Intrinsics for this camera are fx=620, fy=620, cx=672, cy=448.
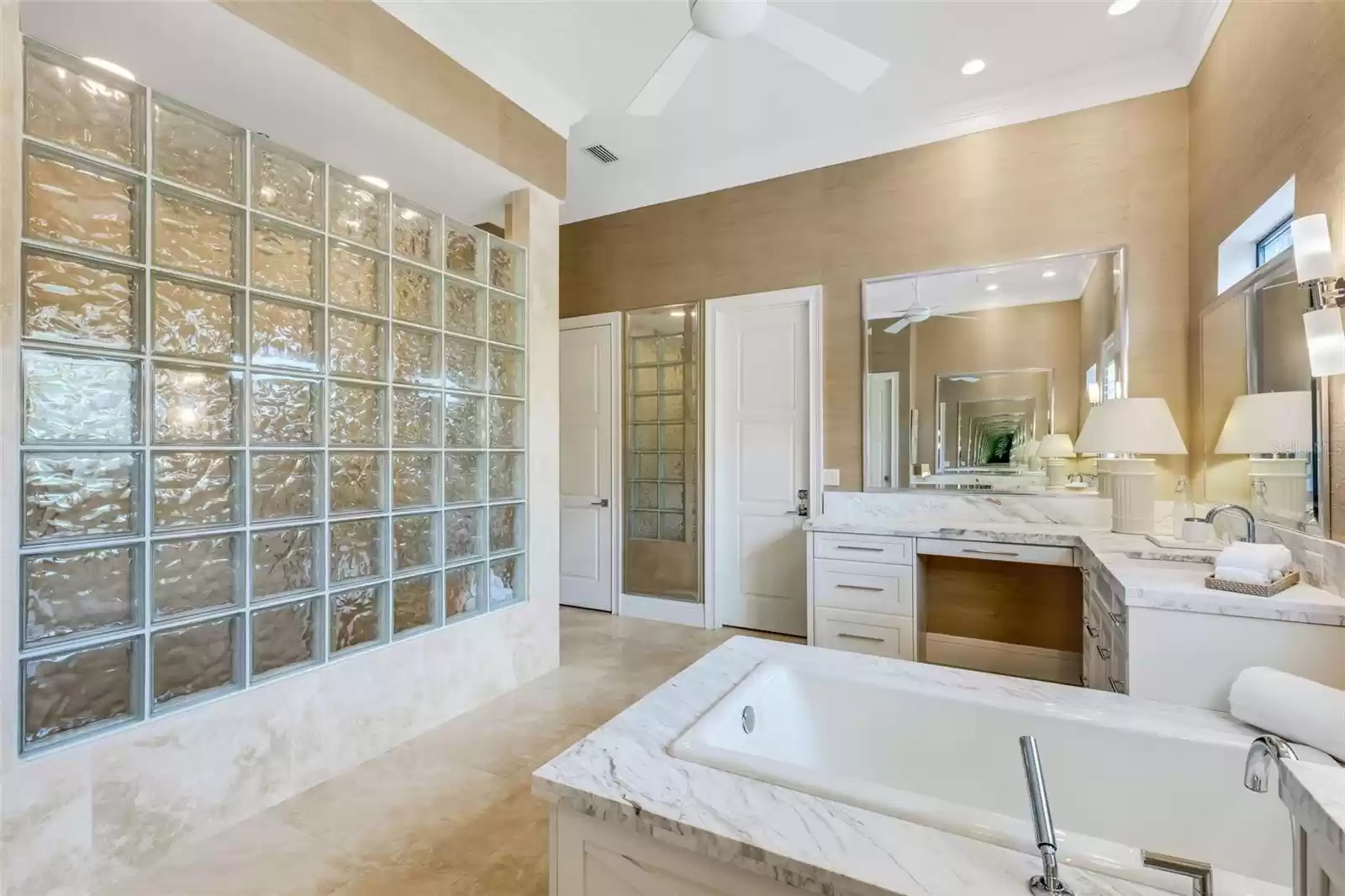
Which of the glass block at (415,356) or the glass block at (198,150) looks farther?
the glass block at (415,356)

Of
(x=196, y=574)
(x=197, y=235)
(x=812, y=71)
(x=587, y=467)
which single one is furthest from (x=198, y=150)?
(x=587, y=467)

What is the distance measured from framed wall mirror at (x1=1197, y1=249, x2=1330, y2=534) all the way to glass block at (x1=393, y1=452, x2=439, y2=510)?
3.05 meters

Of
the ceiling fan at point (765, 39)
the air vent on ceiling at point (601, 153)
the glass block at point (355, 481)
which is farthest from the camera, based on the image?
the air vent on ceiling at point (601, 153)

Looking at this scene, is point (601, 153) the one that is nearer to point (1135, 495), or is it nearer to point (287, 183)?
point (287, 183)

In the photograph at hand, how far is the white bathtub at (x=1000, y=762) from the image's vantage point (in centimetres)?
110

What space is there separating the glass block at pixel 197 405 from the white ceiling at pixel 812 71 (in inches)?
62.8

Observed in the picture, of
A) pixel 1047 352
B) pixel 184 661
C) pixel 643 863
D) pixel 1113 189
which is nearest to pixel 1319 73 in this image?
pixel 1113 189

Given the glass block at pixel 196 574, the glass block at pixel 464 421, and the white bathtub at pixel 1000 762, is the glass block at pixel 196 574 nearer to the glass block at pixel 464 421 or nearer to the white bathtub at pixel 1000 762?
the glass block at pixel 464 421

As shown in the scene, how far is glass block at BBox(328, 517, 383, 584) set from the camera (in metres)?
2.33

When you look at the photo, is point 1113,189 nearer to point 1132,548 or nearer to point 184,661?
point 1132,548

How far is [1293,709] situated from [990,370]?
2.36m

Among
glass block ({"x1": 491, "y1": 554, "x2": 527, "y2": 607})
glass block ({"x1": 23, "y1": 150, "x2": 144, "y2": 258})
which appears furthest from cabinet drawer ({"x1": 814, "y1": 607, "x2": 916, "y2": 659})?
glass block ({"x1": 23, "y1": 150, "x2": 144, "y2": 258})

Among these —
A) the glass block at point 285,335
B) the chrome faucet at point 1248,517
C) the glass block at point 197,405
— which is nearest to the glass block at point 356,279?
the glass block at point 285,335

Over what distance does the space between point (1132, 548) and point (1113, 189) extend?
188 cm
